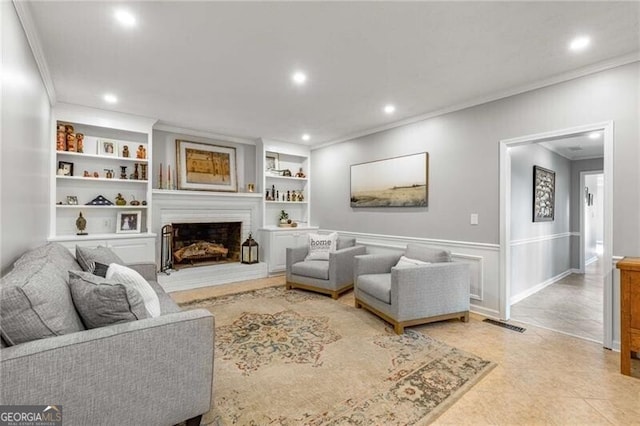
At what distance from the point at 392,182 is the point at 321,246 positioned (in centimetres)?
145

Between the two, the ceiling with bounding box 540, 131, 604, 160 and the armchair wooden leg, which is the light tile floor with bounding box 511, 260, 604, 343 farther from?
Result: the armchair wooden leg

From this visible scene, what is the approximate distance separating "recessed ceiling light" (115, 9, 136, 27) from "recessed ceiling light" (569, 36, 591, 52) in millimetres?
3264

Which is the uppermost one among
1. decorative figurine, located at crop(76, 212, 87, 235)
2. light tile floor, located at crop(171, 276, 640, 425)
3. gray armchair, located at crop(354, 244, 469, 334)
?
decorative figurine, located at crop(76, 212, 87, 235)

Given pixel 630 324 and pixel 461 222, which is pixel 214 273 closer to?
pixel 461 222

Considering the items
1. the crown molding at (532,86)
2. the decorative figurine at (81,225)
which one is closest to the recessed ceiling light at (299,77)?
the crown molding at (532,86)

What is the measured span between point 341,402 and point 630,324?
221 cm

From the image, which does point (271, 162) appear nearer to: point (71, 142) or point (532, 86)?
point (71, 142)

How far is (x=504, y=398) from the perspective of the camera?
1.92m

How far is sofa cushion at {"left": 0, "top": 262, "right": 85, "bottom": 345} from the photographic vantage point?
1.19m

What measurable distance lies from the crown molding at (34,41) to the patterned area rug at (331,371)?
273cm

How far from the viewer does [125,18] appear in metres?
2.05

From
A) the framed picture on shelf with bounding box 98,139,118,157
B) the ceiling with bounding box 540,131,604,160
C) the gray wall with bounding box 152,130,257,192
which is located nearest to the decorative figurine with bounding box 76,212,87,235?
the framed picture on shelf with bounding box 98,139,118,157

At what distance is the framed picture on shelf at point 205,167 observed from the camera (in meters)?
4.83

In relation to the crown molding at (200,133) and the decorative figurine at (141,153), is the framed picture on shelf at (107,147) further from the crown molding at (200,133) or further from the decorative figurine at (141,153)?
the crown molding at (200,133)
